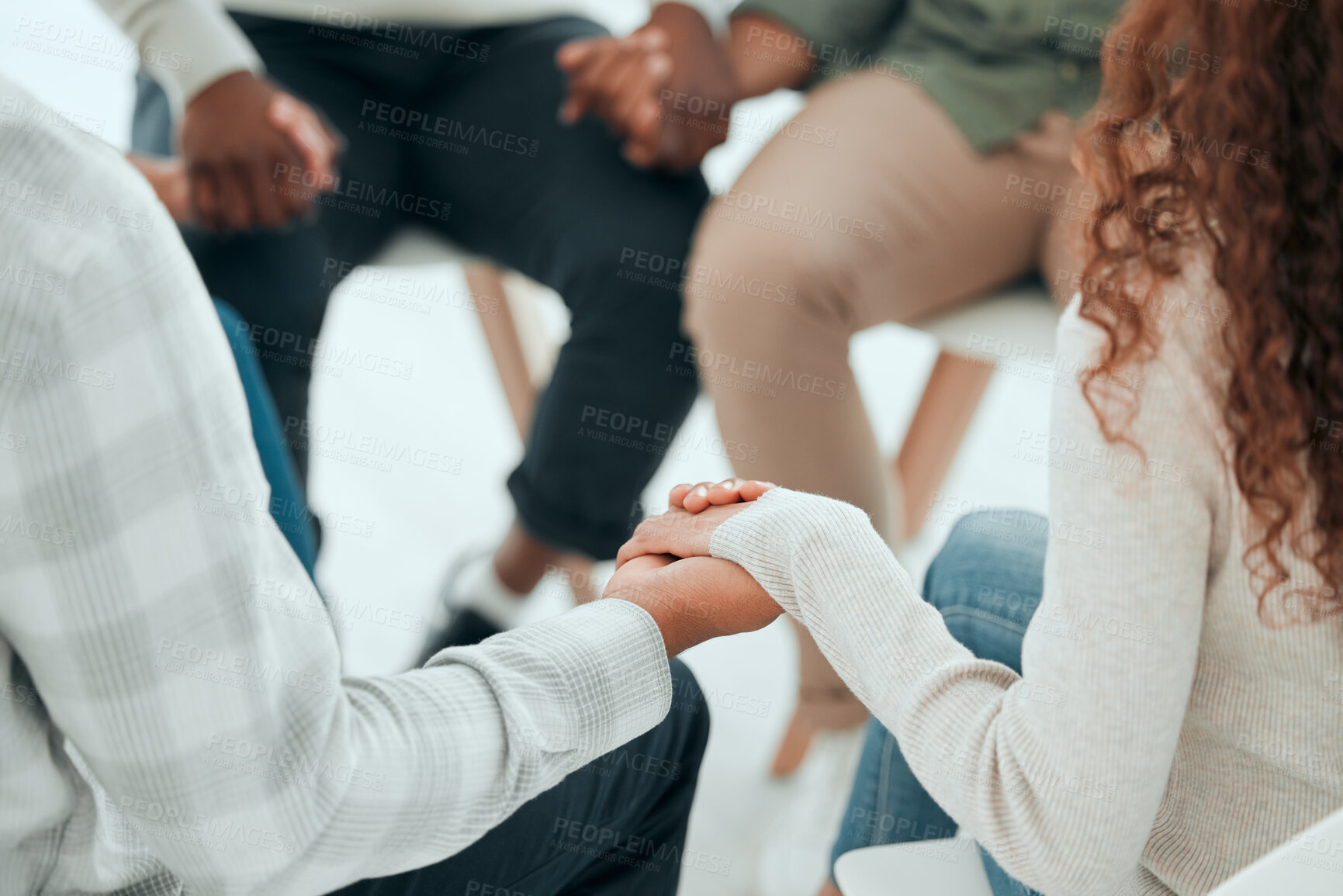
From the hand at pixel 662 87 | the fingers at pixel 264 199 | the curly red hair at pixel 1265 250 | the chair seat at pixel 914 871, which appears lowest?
the chair seat at pixel 914 871

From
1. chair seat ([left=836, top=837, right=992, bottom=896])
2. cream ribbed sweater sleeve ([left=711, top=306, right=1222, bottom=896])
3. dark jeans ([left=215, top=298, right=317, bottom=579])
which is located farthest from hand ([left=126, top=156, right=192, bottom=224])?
chair seat ([left=836, top=837, right=992, bottom=896])

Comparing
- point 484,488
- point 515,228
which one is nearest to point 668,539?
point 515,228

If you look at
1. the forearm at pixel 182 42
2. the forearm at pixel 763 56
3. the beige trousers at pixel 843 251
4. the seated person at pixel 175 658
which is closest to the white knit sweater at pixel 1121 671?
the seated person at pixel 175 658

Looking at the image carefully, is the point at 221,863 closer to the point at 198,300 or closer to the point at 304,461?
the point at 198,300

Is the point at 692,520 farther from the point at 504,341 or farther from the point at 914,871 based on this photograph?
the point at 504,341

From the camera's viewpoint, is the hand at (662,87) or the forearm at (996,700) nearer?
the forearm at (996,700)

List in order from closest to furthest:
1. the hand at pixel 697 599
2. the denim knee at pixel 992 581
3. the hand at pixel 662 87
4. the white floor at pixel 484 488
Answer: the hand at pixel 697 599, the denim knee at pixel 992 581, the hand at pixel 662 87, the white floor at pixel 484 488

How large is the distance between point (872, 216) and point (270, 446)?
0.49 metres

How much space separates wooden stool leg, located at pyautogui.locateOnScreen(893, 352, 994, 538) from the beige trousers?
26cm

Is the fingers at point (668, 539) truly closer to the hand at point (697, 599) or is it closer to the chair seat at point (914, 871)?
the hand at point (697, 599)

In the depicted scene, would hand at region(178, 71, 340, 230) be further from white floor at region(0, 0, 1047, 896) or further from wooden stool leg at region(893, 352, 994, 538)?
wooden stool leg at region(893, 352, 994, 538)

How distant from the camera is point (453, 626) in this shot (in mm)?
1149

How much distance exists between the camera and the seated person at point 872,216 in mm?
831

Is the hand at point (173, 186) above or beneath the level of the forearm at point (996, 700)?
beneath
